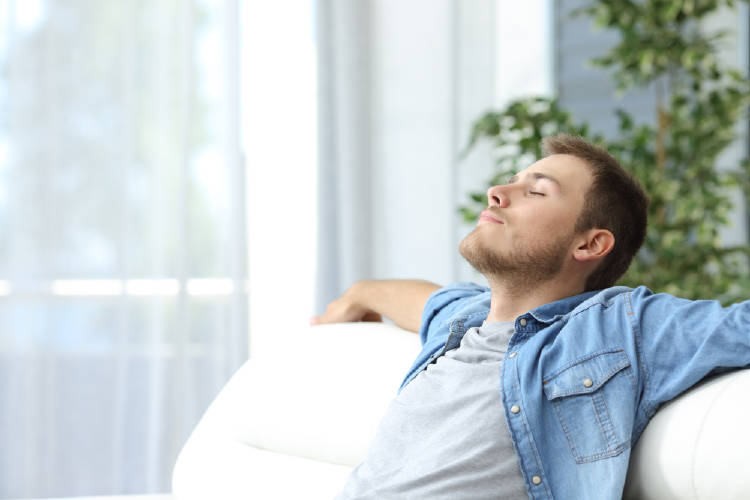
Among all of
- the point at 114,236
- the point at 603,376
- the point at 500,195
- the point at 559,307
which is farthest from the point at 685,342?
the point at 114,236

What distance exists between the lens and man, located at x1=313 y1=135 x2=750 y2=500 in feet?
3.29

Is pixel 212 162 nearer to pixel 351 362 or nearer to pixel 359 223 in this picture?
pixel 359 223

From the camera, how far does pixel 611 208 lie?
1255mm

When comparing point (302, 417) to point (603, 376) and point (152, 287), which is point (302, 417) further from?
point (152, 287)

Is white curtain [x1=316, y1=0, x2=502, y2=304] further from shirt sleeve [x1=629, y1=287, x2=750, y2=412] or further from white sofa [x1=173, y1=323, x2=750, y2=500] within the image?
shirt sleeve [x1=629, y1=287, x2=750, y2=412]

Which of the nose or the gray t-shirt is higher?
the nose

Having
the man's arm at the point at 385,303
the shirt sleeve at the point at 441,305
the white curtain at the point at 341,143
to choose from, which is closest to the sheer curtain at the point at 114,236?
the white curtain at the point at 341,143

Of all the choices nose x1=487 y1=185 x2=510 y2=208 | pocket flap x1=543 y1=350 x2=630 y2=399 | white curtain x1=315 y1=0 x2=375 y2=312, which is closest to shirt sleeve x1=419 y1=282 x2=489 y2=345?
nose x1=487 y1=185 x2=510 y2=208

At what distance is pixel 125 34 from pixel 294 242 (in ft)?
2.86

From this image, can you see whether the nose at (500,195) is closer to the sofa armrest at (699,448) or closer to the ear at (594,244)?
the ear at (594,244)

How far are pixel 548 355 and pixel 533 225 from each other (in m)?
0.23

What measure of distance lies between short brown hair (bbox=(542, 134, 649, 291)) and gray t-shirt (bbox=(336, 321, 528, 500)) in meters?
0.19

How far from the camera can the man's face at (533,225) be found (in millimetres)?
1244

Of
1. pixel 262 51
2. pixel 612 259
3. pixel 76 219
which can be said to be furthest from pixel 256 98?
pixel 612 259
